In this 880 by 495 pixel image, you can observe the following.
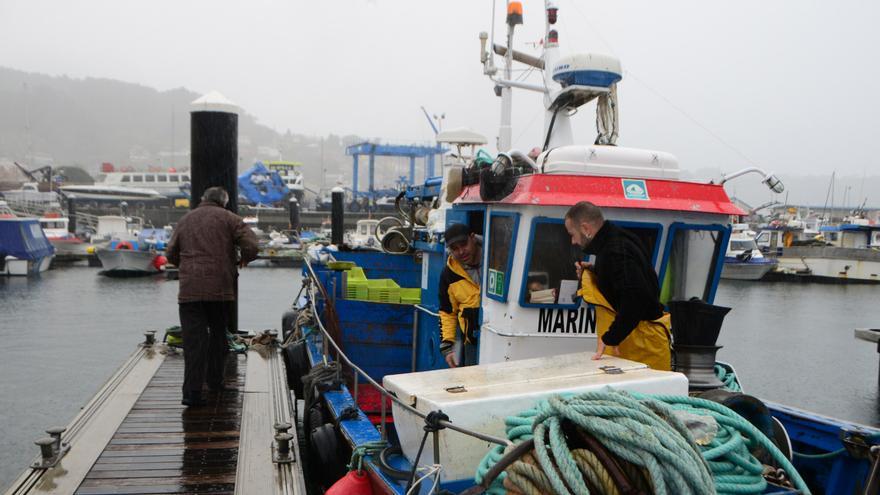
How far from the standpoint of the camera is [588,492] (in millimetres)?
2635

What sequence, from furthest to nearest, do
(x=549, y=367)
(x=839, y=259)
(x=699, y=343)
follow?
1. (x=839, y=259)
2. (x=699, y=343)
3. (x=549, y=367)

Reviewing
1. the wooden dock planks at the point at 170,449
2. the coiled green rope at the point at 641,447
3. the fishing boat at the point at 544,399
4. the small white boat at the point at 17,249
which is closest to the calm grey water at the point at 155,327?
the small white boat at the point at 17,249

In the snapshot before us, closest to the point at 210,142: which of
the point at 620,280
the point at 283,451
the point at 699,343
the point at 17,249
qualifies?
the point at 283,451

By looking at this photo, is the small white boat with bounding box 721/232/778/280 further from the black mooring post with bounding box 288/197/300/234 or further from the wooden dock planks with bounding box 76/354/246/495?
the wooden dock planks with bounding box 76/354/246/495

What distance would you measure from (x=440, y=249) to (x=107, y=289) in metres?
28.5

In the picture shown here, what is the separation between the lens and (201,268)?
18.9 ft

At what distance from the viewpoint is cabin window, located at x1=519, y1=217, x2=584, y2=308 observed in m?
5.27

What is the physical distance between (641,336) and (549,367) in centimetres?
77

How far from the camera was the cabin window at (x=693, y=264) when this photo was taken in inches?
221

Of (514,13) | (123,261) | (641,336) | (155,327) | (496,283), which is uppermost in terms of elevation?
(514,13)

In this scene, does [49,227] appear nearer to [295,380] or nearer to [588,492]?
[295,380]

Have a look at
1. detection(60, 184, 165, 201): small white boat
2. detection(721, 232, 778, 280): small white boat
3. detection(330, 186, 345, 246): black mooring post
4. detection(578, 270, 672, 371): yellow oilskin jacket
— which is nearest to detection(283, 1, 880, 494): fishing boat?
detection(578, 270, 672, 371): yellow oilskin jacket

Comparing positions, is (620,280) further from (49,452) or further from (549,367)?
(49,452)

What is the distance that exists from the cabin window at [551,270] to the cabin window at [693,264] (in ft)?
2.59
